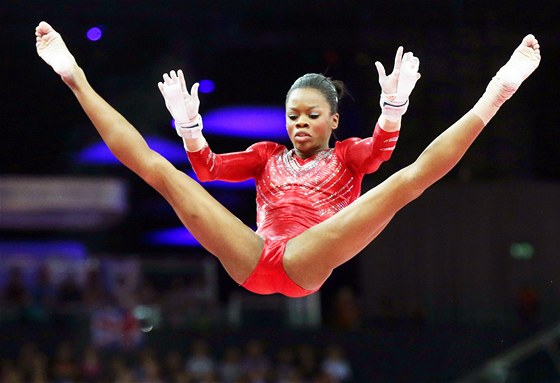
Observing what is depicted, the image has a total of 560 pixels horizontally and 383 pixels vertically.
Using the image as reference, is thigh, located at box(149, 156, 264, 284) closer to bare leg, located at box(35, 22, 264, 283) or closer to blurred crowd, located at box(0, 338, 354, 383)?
bare leg, located at box(35, 22, 264, 283)

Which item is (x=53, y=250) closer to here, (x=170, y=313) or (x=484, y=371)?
(x=170, y=313)

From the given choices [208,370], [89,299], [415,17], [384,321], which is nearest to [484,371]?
[384,321]

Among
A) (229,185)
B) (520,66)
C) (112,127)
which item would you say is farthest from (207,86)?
(520,66)

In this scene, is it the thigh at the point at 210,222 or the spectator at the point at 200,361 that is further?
the spectator at the point at 200,361

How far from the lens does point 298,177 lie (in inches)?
165

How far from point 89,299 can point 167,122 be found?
2.08 m

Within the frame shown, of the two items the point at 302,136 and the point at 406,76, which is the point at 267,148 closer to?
the point at 302,136

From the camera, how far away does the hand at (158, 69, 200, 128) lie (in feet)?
13.0

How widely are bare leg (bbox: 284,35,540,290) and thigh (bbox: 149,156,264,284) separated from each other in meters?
0.17

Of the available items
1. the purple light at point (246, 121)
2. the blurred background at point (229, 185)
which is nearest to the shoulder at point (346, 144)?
the blurred background at point (229, 185)

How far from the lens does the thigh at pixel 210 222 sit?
3.65 m

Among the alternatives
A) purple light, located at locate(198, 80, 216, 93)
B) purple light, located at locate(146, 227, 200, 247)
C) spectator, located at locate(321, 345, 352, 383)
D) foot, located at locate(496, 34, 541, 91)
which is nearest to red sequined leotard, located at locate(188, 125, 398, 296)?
foot, located at locate(496, 34, 541, 91)

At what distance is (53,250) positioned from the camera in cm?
1178

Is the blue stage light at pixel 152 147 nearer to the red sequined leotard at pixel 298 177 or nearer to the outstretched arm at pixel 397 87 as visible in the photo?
the red sequined leotard at pixel 298 177
